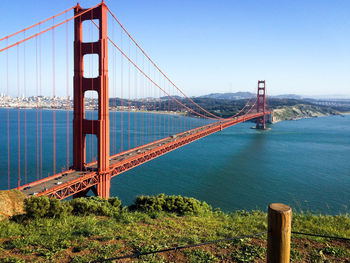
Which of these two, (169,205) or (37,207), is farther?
(169,205)

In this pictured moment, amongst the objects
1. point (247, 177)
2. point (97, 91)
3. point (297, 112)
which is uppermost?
point (97, 91)

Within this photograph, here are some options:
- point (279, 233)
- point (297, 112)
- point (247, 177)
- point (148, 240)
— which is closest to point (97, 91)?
point (148, 240)

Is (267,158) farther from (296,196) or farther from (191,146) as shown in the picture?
(296,196)

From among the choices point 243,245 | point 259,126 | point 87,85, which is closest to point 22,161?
point 87,85

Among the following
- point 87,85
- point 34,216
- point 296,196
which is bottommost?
point 296,196

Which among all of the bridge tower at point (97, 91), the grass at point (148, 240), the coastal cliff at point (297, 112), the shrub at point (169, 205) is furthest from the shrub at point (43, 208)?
the coastal cliff at point (297, 112)

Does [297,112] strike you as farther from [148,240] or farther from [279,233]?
[279,233]
